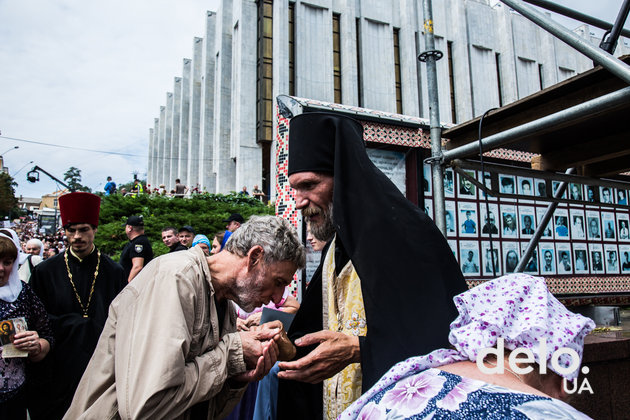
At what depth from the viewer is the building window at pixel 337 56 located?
26.9 m

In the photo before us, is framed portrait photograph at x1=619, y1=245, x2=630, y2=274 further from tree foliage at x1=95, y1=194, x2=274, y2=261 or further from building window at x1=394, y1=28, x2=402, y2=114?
building window at x1=394, y1=28, x2=402, y2=114

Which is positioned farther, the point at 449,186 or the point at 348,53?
→ the point at 348,53

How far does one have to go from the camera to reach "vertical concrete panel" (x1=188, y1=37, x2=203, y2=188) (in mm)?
36844

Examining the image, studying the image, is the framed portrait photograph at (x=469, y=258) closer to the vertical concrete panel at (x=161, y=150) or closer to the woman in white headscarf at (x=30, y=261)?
the woman in white headscarf at (x=30, y=261)

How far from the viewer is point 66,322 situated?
3590 millimetres

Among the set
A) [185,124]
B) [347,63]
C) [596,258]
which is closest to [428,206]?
[596,258]

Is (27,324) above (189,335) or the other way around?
the other way around

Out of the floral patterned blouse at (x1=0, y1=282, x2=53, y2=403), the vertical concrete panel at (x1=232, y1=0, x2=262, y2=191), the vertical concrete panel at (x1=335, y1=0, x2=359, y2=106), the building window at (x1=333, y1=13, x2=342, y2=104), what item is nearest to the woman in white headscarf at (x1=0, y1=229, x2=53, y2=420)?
the floral patterned blouse at (x1=0, y1=282, x2=53, y2=403)

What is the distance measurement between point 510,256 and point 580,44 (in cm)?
463

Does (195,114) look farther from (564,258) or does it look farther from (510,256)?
(564,258)

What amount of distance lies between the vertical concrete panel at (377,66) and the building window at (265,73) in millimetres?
6062

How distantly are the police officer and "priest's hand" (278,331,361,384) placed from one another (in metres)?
5.09

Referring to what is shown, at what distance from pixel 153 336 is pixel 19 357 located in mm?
2234

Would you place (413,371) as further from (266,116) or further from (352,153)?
(266,116)
